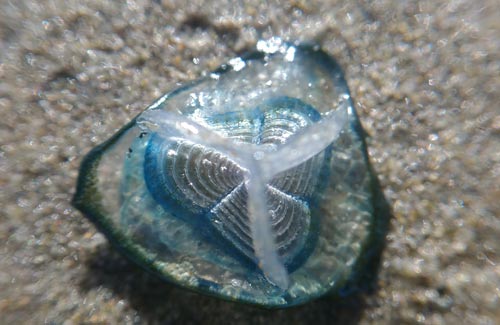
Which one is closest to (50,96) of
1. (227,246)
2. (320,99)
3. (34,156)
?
(34,156)

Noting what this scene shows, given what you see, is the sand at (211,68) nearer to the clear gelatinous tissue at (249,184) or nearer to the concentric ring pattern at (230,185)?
the clear gelatinous tissue at (249,184)

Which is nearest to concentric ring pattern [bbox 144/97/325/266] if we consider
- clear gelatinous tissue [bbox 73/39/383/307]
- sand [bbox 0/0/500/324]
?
clear gelatinous tissue [bbox 73/39/383/307]

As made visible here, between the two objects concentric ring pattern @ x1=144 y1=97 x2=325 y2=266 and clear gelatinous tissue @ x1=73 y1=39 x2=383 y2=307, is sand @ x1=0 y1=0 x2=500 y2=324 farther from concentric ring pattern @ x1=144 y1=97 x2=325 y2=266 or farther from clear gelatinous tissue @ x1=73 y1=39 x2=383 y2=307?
concentric ring pattern @ x1=144 y1=97 x2=325 y2=266

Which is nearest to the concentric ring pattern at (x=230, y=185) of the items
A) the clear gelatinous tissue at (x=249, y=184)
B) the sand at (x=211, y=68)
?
the clear gelatinous tissue at (x=249, y=184)

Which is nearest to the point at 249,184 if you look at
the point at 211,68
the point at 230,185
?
the point at 230,185

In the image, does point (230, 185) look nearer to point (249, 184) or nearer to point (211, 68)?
point (249, 184)
